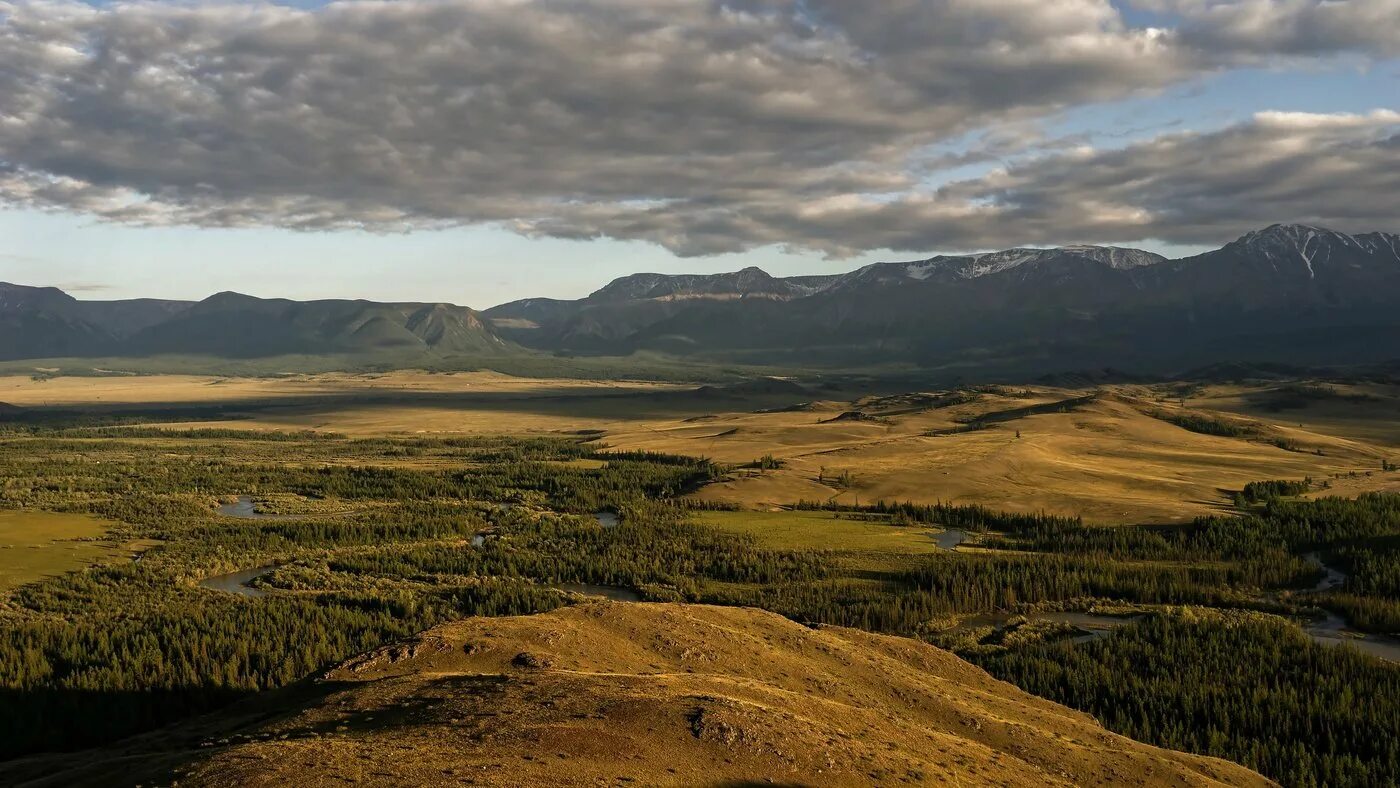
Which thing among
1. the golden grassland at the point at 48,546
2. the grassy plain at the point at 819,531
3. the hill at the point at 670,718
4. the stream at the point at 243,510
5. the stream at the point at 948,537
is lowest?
the stream at the point at 948,537

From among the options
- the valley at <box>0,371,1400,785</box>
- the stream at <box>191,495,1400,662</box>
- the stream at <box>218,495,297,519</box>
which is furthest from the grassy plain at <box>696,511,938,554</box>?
the stream at <box>218,495,297,519</box>

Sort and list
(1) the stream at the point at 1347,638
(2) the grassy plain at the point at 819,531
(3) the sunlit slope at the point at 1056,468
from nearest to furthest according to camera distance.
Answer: (1) the stream at the point at 1347,638 → (2) the grassy plain at the point at 819,531 → (3) the sunlit slope at the point at 1056,468

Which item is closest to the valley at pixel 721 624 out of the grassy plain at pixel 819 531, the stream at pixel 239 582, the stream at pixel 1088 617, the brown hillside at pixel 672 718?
the brown hillside at pixel 672 718

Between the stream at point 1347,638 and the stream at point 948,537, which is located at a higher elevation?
the stream at point 1347,638

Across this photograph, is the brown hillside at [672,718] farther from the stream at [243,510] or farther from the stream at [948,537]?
the stream at [243,510]

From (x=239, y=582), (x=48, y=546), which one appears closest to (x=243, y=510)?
(x=48, y=546)

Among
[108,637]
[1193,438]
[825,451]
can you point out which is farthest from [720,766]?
[1193,438]

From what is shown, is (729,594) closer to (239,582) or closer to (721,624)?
(721,624)
